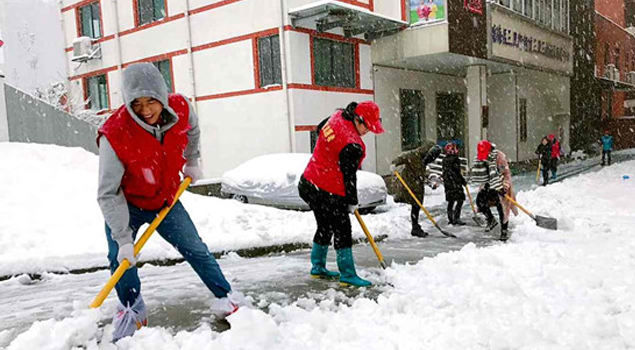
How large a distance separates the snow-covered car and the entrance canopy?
4.72 metres

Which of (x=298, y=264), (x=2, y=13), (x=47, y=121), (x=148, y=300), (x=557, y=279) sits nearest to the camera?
(x=148, y=300)

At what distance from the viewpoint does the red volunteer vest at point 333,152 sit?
414cm

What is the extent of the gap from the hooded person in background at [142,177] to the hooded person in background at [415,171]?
15.6ft

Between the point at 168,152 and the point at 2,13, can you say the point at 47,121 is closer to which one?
the point at 168,152

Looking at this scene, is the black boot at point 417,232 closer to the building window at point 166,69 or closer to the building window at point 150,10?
the building window at point 166,69

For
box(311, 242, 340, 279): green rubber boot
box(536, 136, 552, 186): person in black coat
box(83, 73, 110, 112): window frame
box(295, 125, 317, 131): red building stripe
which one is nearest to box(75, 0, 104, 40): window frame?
box(83, 73, 110, 112): window frame

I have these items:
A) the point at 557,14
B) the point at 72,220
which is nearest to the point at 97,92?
the point at 72,220

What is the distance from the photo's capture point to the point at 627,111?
36.2 metres

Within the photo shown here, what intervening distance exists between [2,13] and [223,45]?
40.9 ft

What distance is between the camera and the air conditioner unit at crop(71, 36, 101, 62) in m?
18.6

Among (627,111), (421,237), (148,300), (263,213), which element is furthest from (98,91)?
(627,111)

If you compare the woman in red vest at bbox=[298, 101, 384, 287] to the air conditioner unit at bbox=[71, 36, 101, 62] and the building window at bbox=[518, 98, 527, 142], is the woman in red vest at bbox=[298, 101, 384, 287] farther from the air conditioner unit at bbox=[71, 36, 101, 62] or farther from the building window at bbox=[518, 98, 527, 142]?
the building window at bbox=[518, 98, 527, 142]

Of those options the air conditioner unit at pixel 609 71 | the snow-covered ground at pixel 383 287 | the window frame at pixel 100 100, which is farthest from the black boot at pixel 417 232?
the air conditioner unit at pixel 609 71

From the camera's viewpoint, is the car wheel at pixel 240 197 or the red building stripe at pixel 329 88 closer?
the car wheel at pixel 240 197
